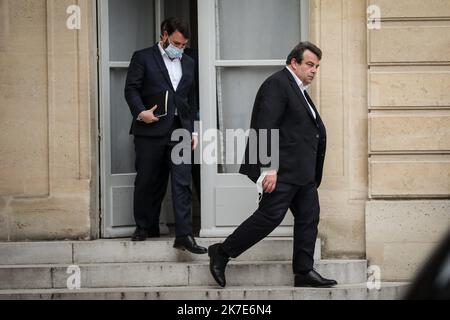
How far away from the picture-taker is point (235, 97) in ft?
29.2

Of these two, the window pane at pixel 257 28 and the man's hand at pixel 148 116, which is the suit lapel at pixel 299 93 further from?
the window pane at pixel 257 28

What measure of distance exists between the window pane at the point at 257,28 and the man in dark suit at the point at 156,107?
0.57 meters

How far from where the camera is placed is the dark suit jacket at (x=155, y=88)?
27.0 ft

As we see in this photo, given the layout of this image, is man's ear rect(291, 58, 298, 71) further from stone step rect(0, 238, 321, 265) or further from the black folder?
stone step rect(0, 238, 321, 265)

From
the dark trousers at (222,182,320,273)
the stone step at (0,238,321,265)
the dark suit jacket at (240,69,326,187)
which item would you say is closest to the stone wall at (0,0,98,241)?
the stone step at (0,238,321,265)

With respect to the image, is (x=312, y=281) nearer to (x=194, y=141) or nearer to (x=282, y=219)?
(x=282, y=219)

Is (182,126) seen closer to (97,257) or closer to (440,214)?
(97,257)

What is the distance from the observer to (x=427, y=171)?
824 cm

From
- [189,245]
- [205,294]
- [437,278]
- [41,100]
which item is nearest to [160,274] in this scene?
[189,245]

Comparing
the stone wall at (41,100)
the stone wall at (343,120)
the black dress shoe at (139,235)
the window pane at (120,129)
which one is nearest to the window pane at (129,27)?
the window pane at (120,129)

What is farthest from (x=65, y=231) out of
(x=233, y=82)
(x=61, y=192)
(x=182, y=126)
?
(x=233, y=82)

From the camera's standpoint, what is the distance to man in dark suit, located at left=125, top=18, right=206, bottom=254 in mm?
8180
